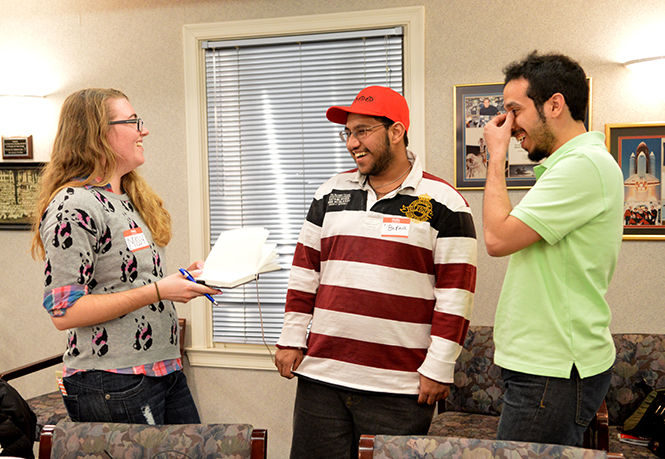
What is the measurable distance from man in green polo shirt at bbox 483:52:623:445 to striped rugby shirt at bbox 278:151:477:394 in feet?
1.08

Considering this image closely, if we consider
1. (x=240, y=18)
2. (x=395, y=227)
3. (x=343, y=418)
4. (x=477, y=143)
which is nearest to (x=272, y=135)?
(x=240, y=18)

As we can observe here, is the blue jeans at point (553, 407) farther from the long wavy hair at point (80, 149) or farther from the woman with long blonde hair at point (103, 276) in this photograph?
the long wavy hair at point (80, 149)

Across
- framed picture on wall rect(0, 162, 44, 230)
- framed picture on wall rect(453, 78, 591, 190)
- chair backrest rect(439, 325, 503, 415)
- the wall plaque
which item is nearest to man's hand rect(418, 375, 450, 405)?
chair backrest rect(439, 325, 503, 415)

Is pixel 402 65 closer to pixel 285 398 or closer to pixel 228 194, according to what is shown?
pixel 228 194

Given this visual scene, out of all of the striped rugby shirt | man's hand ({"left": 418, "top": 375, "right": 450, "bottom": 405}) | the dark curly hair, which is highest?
the dark curly hair

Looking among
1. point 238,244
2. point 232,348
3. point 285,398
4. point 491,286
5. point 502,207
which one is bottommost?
point 285,398

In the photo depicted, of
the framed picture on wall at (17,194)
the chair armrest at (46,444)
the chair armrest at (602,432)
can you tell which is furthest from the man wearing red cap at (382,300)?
the framed picture on wall at (17,194)

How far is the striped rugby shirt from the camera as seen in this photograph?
191 cm

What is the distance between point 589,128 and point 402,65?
1.02 metres

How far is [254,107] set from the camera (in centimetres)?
340

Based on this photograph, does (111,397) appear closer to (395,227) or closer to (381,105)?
(395,227)

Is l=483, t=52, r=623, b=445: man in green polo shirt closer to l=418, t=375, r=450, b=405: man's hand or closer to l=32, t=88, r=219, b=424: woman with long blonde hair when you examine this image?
l=418, t=375, r=450, b=405: man's hand

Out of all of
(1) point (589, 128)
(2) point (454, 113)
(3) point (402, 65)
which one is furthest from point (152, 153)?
(1) point (589, 128)

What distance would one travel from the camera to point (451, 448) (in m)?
1.31
